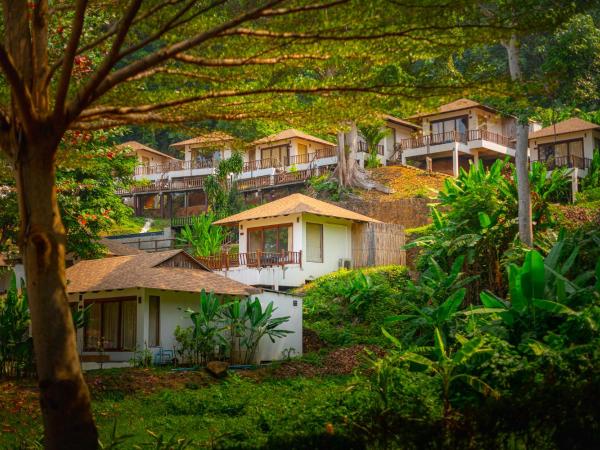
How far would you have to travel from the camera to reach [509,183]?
977 inches

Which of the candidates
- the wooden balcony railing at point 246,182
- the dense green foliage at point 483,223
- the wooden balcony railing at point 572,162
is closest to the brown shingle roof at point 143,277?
the dense green foliage at point 483,223

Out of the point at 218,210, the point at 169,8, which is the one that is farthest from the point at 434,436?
the point at 218,210

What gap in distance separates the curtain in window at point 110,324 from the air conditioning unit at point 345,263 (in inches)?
552

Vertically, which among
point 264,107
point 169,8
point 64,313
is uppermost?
point 169,8

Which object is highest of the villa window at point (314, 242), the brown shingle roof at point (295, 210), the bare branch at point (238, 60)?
the brown shingle roof at point (295, 210)

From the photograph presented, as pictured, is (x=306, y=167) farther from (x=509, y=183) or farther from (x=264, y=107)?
(x=264, y=107)

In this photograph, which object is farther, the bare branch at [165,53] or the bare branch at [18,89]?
the bare branch at [165,53]

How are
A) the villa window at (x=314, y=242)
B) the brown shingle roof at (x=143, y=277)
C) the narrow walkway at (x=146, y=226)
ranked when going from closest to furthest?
the brown shingle roof at (x=143, y=277)
the villa window at (x=314, y=242)
the narrow walkway at (x=146, y=226)

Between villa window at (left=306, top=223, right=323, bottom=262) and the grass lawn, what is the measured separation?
16.1 m

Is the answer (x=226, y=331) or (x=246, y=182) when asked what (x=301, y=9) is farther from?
(x=246, y=182)

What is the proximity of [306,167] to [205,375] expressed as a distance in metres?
40.3

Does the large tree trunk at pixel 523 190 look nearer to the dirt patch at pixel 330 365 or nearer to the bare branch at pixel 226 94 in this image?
the dirt patch at pixel 330 365

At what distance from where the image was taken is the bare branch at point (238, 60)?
904 centimetres

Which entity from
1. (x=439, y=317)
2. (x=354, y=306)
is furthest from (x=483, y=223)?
(x=439, y=317)
